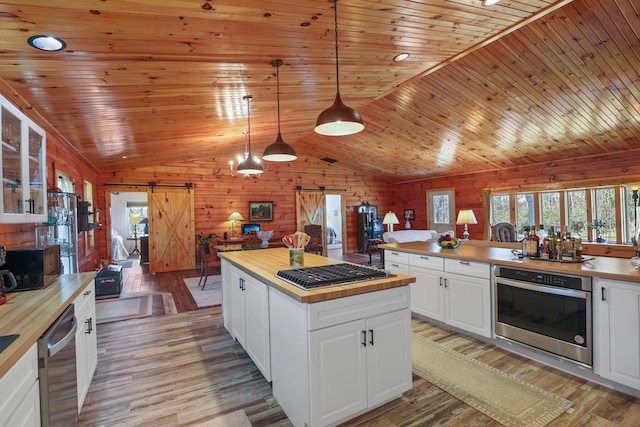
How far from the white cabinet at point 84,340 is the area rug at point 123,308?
1713 mm

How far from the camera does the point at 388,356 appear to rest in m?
2.06

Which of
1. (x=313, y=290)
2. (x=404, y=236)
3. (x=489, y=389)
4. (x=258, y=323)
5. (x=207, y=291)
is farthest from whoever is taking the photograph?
(x=404, y=236)

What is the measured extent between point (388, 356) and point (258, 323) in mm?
1009

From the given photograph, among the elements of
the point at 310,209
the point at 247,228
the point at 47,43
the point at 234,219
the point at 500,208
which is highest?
the point at 47,43

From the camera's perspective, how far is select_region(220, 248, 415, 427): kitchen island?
70.3 inches

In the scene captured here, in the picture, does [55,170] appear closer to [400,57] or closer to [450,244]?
[400,57]

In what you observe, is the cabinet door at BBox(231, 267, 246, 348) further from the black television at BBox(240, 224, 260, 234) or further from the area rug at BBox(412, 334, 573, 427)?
the black television at BBox(240, 224, 260, 234)

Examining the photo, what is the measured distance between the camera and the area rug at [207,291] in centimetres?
475

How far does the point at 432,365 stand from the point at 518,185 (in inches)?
242

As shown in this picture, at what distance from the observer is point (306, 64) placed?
290 cm

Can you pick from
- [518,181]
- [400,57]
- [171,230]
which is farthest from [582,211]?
[171,230]

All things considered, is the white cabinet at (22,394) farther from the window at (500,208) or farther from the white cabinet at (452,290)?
→ the window at (500,208)

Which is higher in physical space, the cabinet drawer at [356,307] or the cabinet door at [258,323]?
the cabinet drawer at [356,307]

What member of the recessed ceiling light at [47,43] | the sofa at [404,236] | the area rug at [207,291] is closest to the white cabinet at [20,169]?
the recessed ceiling light at [47,43]
